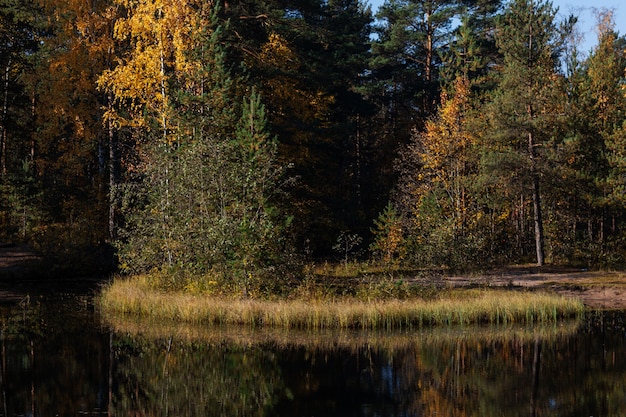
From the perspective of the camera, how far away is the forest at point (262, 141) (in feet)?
98.6

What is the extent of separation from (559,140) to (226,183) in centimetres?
2242

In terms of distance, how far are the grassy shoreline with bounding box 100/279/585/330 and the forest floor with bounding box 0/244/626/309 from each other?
4039 millimetres

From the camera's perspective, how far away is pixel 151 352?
18609mm

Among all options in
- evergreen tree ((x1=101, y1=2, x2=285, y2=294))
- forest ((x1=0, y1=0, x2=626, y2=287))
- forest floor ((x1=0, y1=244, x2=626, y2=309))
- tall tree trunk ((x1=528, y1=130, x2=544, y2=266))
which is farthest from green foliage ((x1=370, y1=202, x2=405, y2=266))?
evergreen tree ((x1=101, y1=2, x2=285, y2=294))

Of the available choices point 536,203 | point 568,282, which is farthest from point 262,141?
point 536,203

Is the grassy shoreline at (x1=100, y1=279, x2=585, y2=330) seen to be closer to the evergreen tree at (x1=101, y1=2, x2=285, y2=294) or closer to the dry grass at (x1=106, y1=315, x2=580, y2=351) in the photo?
the dry grass at (x1=106, y1=315, x2=580, y2=351)

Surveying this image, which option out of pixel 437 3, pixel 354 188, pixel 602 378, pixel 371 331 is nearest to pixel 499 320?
pixel 371 331

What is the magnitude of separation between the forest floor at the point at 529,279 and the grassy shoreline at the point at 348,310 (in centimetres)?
404

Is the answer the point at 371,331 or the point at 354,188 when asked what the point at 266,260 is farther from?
the point at 354,188

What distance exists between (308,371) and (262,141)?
603 inches

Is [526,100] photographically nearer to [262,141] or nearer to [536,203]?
[536,203]

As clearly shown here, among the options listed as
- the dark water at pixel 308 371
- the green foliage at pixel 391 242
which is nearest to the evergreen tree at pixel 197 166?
the dark water at pixel 308 371

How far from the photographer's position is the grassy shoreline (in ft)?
72.5

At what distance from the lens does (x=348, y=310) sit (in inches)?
878
